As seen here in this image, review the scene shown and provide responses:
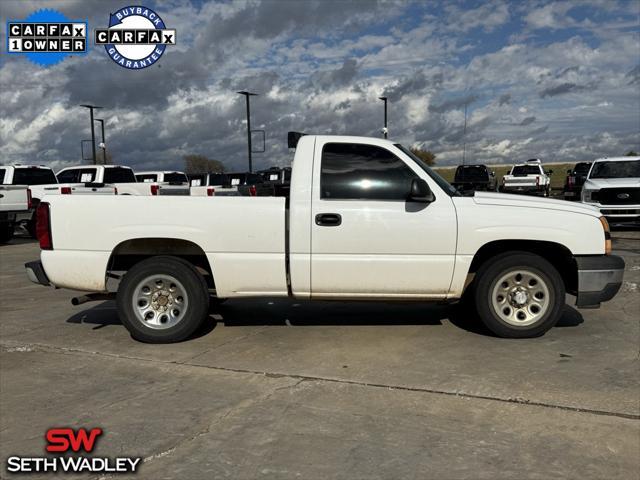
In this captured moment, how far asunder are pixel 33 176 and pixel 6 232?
191 cm

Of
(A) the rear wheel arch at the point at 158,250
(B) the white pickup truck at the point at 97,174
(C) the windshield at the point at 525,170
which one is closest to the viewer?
(A) the rear wheel arch at the point at 158,250

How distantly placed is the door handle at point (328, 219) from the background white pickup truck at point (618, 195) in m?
11.3

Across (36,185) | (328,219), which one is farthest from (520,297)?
(36,185)

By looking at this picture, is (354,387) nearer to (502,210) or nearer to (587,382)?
(587,382)

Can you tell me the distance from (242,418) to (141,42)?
13319mm

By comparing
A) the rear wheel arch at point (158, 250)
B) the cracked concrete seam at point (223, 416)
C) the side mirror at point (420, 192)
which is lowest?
the cracked concrete seam at point (223, 416)

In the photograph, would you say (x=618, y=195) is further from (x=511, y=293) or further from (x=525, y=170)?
(x=525, y=170)

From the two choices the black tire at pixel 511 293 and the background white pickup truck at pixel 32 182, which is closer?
the black tire at pixel 511 293

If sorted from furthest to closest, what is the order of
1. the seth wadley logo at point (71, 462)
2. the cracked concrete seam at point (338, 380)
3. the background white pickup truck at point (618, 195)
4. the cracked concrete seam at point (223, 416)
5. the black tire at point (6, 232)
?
1. the black tire at point (6, 232)
2. the background white pickup truck at point (618, 195)
3. the cracked concrete seam at point (338, 380)
4. the cracked concrete seam at point (223, 416)
5. the seth wadley logo at point (71, 462)

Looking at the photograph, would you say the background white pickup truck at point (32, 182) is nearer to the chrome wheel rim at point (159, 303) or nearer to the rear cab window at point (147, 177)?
the rear cab window at point (147, 177)

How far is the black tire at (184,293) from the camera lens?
18.1 ft

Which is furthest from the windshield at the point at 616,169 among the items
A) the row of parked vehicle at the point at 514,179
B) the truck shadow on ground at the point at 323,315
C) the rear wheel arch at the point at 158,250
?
the rear wheel arch at the point at 158,250

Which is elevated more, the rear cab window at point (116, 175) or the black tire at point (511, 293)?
the rear cab window at point (116, 175)

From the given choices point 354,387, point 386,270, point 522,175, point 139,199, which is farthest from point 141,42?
point 522,175
